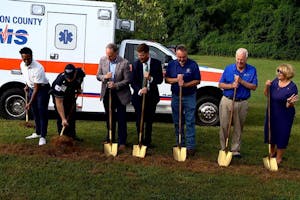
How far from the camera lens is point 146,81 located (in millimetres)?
8930

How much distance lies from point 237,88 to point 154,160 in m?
1.68

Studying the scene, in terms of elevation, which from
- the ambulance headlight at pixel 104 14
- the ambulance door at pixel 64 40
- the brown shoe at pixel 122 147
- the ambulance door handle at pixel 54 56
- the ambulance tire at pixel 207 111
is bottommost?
the brown shoe at pixel 122 147

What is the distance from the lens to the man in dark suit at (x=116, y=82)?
8828 mm

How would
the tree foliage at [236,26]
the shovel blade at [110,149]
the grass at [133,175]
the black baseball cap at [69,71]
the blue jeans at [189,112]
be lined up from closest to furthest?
1. the grass at [133,175]
2. the shovel blade at [110,149]
3. the black baseball cap at [69,71]
4. the blue jeans at [189,112]
5. the tree foliage at [236,26]

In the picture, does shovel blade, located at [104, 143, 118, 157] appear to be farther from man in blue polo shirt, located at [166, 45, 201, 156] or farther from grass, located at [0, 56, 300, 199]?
man in blue polo shirt, located at [166, 45, 201, 156]

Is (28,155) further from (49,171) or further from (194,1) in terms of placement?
(194,1)

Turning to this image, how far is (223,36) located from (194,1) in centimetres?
807

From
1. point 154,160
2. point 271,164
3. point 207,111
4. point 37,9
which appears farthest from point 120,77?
point 207,111

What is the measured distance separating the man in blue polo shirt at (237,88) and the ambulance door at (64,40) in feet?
13.7

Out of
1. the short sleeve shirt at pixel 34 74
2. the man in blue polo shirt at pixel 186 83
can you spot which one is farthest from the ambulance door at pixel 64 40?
the man in blue polo shirt at pixel 186 83

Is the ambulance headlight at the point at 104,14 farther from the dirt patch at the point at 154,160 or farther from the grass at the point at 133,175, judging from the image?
the dirt patch at the point at 154,160

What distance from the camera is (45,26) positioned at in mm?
11766

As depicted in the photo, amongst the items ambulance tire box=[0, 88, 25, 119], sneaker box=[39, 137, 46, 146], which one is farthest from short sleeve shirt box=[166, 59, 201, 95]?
ambulance tire box=[0, 88, 25, 119]

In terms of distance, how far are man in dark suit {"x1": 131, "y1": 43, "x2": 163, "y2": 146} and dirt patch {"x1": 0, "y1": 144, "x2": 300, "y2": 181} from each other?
83cm
